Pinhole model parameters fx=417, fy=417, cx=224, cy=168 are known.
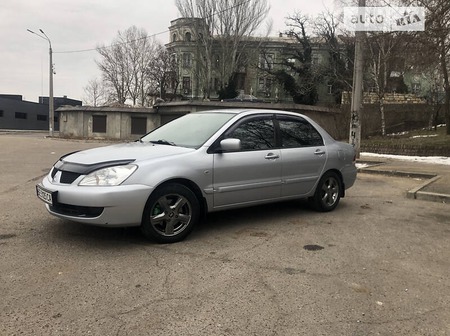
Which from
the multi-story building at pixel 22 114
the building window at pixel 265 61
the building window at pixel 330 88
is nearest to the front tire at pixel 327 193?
the building window at pixel 330 88

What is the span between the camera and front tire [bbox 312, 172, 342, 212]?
643cm

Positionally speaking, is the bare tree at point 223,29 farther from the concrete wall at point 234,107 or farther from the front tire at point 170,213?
the front tire at point 170,213

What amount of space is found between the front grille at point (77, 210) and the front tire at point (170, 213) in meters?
0.51

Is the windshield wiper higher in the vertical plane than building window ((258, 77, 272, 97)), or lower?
lower

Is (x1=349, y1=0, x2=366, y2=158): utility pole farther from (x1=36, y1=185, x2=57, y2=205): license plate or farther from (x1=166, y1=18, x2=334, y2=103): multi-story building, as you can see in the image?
(x1=166, y1=18, x2=334, y2=103): multi-story building

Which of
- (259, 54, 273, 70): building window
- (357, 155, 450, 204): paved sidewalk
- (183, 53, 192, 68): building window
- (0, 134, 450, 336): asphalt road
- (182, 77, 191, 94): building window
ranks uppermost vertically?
(183, 53, 192, 68): building window

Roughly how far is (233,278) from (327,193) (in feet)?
10.4

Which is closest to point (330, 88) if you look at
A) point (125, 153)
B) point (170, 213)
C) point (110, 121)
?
point (110, 121)

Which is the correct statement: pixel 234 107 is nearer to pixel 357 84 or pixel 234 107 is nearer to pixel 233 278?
pixel 357 84

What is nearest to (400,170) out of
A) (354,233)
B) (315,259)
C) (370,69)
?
(354,233)

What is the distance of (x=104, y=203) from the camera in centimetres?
429

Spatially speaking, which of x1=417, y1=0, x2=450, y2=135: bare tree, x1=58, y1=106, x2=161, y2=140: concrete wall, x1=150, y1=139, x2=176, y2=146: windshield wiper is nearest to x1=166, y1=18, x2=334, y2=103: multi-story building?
x1=58, y1=106, x2=161, y2=140: concrete wall

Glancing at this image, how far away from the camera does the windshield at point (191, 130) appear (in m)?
5.29

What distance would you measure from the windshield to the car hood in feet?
0.75
